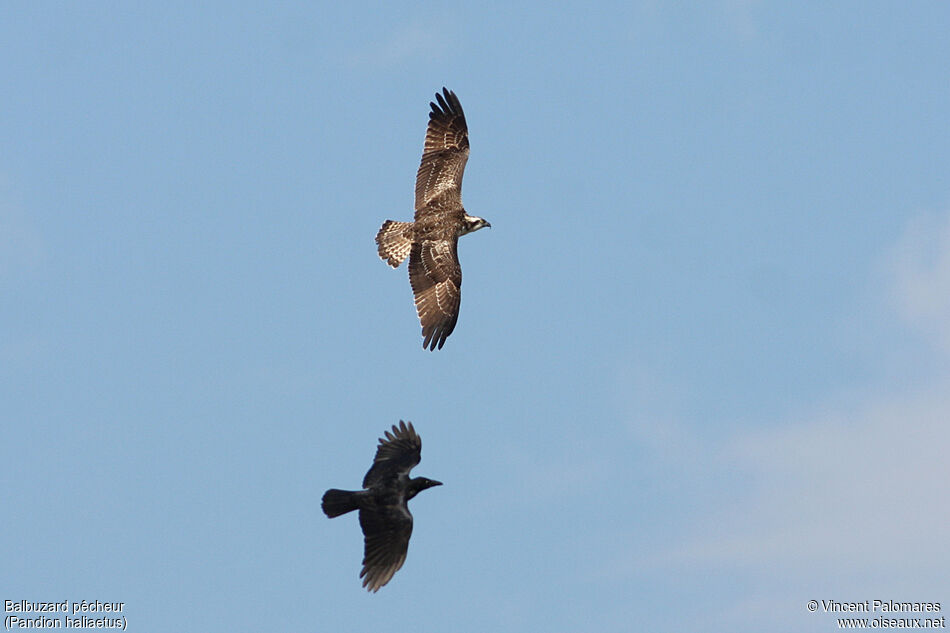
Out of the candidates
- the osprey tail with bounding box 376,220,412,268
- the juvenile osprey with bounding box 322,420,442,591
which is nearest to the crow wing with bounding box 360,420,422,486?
the juvenile osprey with bounding box 322,420,442,591

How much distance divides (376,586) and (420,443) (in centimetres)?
300

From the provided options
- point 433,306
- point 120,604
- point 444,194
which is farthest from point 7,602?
point 444,194

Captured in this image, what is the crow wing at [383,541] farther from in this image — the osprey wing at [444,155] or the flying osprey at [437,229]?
the osprey wing at [444,155]

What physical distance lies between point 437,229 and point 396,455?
19.1 ft

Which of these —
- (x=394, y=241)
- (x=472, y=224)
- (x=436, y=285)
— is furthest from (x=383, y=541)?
(x=472, y=224)

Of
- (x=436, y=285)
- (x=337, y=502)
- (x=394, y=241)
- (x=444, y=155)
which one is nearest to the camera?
(x=337, y=502)

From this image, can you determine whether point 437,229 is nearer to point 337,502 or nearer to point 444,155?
point 444,155

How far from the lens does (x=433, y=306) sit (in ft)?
95.0

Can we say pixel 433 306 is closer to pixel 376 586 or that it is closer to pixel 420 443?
pixel 420 443

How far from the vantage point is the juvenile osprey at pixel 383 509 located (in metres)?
25.0

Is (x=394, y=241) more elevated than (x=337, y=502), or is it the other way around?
(x=394, y=241)

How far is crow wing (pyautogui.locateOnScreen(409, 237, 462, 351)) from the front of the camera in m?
28.7

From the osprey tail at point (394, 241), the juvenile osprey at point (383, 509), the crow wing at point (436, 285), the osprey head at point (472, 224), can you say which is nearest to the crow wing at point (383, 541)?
the juvenile osprey at point (383, 509)

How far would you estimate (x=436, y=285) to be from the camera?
2942 cm
